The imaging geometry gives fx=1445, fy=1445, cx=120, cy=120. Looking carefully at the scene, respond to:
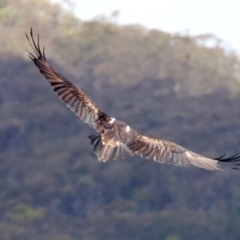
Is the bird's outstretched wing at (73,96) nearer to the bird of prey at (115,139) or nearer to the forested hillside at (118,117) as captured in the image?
the bird of prey at (115,139)

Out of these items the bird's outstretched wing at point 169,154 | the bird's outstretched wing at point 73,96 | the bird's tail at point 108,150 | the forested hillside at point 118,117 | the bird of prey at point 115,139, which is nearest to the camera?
the bird's tail at point 108,150

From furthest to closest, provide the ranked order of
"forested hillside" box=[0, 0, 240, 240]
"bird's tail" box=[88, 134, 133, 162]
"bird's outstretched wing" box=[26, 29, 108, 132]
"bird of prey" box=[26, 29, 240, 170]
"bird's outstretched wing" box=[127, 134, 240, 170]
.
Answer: "forested hillside" box=[0, 0, 240, 240]
"bird's outstretched wing" box=[26, 29, 108, 132]
"bird's outstretched wing" box=[127, 134, 240, 170]
"bird of prey" box=[26, 29, 240, 170]
"bird's tail" box=[88, 134, 133, 162]

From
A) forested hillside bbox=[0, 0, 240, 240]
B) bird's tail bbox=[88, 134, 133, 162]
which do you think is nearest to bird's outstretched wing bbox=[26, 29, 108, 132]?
bird's tail bbox=[88, 134, 133, 162]

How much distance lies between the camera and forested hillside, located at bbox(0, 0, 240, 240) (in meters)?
37.9

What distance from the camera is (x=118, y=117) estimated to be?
4388cm

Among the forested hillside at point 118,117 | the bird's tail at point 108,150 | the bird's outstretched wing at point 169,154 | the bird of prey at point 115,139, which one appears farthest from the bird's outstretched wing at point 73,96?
the forested hillside at point 118,117

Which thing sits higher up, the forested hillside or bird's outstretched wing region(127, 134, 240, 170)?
the forested hillside

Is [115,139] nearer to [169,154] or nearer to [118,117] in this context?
[169,154]

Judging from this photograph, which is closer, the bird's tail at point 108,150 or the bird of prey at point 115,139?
the bird's tail at point 108,150

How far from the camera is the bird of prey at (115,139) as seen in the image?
41.6 feet

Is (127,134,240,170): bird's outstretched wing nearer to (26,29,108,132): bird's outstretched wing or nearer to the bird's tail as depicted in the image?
the bird's tail

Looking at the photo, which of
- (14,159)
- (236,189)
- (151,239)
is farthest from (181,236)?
(14,159)

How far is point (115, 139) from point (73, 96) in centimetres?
88

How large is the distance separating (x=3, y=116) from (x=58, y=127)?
5.86ft
